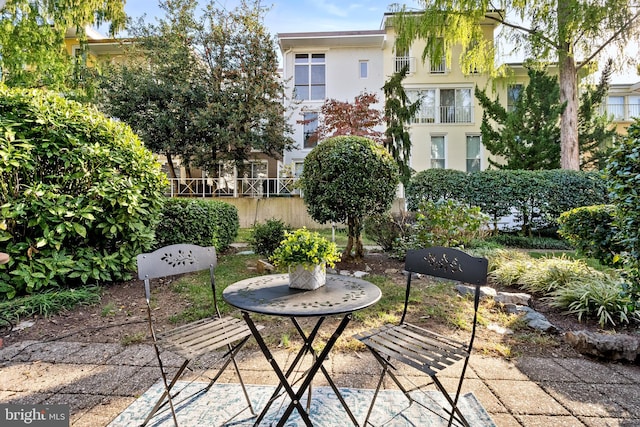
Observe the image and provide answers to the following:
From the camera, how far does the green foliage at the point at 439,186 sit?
825 cm

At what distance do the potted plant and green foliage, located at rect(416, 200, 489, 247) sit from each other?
3.91 metres

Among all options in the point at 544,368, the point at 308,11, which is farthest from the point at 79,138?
the point at 308,11

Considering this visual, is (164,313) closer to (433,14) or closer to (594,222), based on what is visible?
(594,222)

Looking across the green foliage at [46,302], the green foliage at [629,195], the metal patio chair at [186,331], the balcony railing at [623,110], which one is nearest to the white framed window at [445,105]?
the balcony railing at [623,110]

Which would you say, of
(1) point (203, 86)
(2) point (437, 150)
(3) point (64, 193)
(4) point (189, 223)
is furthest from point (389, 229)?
(2) point (437, 150)

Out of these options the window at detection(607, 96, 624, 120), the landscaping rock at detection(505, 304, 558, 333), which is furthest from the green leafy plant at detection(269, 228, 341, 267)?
the window at detection(607, 96, 624, 120)

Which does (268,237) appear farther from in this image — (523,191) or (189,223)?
(523,191)

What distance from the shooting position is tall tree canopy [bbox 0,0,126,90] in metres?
7.89

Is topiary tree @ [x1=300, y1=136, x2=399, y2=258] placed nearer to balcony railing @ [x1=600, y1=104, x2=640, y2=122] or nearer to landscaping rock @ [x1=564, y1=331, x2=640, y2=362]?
landscaping rock @ [x1=564, y1=331, x2=640, y2=362]

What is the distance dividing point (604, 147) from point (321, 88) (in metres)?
10.9

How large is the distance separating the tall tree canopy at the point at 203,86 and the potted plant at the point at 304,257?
9.93 metres

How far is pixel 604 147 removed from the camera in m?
11.6

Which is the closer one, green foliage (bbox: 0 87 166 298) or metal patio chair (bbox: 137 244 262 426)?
metal patio chair (bbox: 137 244 262 426)

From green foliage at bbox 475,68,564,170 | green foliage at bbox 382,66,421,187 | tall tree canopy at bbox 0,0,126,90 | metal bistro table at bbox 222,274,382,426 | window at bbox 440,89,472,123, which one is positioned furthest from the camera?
window at bbox 440,89,472,123
